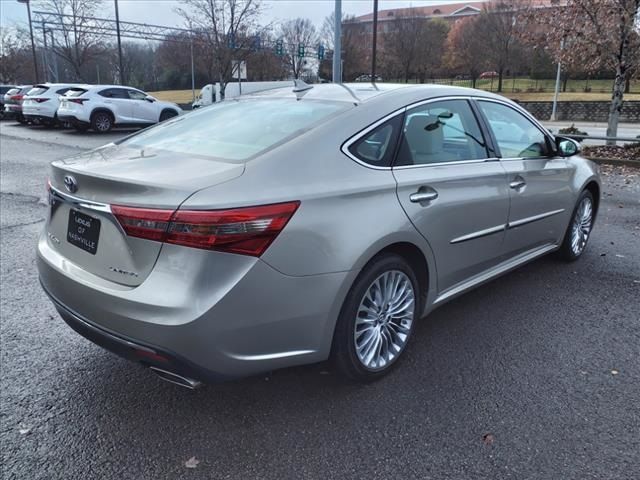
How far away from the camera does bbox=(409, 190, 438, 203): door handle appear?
9.70 ft

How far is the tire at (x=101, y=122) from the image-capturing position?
60.8 ft

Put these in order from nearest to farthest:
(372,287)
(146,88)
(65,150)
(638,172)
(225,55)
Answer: (372,287), (638,172), (65,150), (225,55), (146,88)

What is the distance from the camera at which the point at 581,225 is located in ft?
16.9

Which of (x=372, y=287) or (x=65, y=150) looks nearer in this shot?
(x=372, y=287)

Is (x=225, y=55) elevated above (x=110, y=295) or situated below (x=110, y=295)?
above

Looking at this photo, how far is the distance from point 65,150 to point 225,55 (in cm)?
1711

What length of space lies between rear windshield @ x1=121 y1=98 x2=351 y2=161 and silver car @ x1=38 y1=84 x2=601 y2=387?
0.02 metres

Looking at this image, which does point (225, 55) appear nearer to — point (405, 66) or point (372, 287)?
point (372, 287)

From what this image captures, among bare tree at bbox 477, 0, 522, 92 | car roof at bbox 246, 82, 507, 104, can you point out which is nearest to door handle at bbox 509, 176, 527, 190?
car roof at bbox 246, 82, 507, 104

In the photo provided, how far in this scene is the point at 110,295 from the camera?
237cm

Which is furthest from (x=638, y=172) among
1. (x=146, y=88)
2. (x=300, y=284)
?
(x=146, y=88)

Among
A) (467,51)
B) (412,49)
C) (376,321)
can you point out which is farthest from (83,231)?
(412,49)

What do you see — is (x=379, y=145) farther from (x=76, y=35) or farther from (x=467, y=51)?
(x=467, y=51)

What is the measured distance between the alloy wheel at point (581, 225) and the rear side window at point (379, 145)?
2736mm
